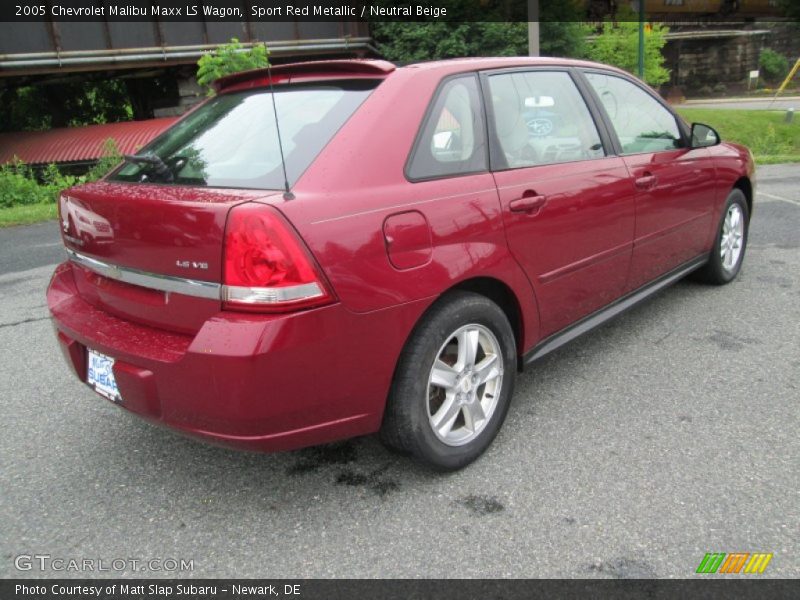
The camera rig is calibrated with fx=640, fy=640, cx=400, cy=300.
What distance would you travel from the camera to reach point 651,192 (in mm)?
3494

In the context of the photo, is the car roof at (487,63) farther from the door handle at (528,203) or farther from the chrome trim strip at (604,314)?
the chrome trim strip at (604,314)

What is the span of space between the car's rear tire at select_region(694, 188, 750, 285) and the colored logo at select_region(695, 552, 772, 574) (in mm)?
2828

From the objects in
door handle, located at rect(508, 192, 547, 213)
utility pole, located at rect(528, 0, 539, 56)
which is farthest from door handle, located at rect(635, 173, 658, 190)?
utility pole, located at rect(528, 0, 539, 56)

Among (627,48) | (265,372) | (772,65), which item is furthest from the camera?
(772,65)

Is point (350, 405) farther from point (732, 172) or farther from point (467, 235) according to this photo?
point (732, 172)

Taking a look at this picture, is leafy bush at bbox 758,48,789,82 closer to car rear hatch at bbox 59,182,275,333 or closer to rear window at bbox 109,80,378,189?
rear window at bbox 109,80,378,189

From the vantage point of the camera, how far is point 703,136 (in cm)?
413

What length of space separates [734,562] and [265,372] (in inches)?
63.6

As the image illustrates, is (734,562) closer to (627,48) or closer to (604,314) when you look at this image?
(604,314)

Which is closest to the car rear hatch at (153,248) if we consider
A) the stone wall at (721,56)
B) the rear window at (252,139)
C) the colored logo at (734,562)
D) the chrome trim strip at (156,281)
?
the chrome trim strip at (156,281)

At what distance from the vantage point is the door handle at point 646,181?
11.1 feet

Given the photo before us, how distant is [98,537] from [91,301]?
90cm

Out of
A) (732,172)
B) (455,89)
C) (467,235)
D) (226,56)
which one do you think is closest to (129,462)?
(467,235)
